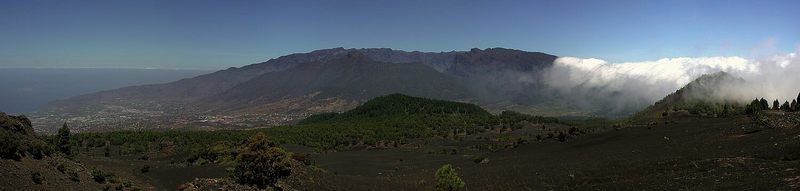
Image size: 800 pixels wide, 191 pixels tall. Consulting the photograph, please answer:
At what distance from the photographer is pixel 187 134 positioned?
93938mm

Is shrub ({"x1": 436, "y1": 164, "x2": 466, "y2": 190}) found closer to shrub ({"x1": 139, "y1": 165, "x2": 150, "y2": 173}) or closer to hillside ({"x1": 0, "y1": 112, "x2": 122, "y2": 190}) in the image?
hillside ({"x1": 0, "y1": 112, "x2": 122, "y2": 190})

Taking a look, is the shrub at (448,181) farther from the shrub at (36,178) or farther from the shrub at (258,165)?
the shrub at (36,178)

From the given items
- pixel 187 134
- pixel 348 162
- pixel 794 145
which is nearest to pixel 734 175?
pixel 794 145

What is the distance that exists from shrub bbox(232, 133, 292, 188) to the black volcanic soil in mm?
4511

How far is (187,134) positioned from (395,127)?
5284cm

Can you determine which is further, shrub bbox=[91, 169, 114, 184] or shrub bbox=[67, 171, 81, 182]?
shrub bbox=[91, 169, 114, 184]

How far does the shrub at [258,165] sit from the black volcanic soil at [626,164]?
451 centimetres

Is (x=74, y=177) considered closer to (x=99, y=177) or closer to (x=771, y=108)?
(x=99, y=177)

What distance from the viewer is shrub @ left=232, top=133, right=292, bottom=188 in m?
42.8

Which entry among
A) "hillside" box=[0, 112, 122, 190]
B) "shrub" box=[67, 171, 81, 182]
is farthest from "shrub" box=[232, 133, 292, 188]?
"shrub" box=[67, 171, 81, 182]

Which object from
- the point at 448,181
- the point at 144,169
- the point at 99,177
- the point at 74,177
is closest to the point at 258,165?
the point at 99,177

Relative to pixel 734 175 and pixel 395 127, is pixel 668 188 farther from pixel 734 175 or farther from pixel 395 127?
pixel 395 127

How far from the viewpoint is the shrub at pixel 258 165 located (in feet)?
140

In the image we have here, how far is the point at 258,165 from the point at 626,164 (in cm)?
3177
